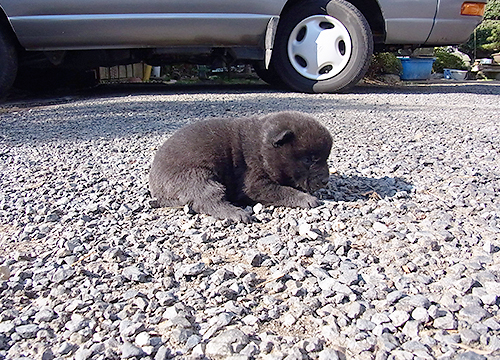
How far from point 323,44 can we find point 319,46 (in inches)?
2.6

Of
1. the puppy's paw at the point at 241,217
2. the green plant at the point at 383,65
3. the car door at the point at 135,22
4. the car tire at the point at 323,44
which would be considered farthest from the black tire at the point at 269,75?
the puppy's paw at the point at 241,217

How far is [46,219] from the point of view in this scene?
286 centimetres

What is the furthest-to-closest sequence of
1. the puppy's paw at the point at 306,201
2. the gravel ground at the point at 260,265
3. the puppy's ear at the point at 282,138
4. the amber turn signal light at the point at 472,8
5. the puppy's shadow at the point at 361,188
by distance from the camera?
the amber turn signal light at the point at 472,8, the puppy's shadow at the point at 361,188, the puppy's ear at the point at 282,138, the puppy's paw at the point at 306,201, the gravel ground at the point at 260,265

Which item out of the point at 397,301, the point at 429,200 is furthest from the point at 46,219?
the point at 429,200

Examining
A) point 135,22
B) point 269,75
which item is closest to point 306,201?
point 135,22

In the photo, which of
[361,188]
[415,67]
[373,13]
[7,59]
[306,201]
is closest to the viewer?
[306,201]

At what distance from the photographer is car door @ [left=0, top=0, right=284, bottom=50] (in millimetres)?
6512

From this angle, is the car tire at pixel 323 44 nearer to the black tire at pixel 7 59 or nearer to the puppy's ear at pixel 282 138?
the black tire at pixel 7 59

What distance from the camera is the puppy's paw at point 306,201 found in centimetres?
297

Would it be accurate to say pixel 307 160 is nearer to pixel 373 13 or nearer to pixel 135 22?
pixel 135 22

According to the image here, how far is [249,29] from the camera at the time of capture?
22.9 ft

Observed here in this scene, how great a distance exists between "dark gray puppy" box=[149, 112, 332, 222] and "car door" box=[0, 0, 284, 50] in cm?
407

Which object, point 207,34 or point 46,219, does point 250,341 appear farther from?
point 207,34

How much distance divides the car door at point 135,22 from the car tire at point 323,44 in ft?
1.22
